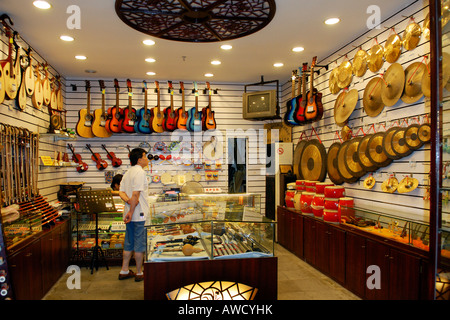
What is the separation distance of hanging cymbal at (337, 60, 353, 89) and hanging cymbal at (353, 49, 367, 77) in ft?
0.33

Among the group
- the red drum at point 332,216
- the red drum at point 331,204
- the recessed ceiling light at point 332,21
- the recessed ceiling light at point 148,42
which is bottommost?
the red drum at point 332,216

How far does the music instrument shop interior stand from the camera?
286cm

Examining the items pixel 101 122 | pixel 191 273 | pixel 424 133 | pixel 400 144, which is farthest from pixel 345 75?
pixel 101 122

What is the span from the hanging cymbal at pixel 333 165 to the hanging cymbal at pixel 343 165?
0.34 ft

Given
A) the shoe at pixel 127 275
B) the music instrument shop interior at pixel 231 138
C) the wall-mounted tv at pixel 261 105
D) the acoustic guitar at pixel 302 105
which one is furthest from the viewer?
the wall-mounted tv at pixel 261 105

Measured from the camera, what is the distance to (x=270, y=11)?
3.38 metres

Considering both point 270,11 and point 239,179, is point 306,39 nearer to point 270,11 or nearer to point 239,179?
point 270,11

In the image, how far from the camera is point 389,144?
3.82 meters

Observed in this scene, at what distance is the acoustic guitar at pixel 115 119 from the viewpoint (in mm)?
6469

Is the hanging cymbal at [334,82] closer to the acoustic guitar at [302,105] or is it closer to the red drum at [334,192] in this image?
the acoustic guitar at [302,105]

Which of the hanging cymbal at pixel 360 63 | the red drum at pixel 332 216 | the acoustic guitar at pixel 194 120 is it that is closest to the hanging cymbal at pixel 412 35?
the hanging cymbal at pixel 360 63

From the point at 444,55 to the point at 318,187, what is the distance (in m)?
3.01

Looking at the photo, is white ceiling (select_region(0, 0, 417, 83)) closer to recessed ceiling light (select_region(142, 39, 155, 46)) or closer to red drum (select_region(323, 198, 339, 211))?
recessed ceiling light (select_region(142, 39, 155, 46))
